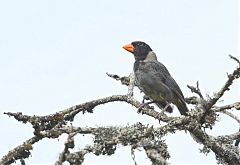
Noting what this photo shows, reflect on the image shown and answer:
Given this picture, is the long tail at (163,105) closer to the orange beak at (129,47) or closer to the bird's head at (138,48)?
the bird's head at (138,48)

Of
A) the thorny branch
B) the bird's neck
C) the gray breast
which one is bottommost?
the thorny branch

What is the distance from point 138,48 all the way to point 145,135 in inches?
163

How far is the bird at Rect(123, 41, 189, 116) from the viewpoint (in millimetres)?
6516

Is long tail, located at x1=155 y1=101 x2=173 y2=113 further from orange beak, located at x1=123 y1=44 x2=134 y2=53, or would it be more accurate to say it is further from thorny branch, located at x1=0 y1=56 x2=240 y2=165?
thorny branch, located at x1=0 y1=56 x2=240 y2=165

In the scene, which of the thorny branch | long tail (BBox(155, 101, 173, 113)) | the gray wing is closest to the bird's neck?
the gray wing

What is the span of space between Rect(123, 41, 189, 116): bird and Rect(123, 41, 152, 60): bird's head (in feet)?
0.51

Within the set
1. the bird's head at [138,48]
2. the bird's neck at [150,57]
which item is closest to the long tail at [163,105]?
the bird's neck at [150,57]

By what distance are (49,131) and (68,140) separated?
3.50ft

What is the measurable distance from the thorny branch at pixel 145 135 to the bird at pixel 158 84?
6.21ft

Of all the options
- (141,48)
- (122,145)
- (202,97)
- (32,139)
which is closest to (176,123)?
(202,97)

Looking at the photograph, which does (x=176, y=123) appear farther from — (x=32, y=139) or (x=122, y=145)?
(x=32, y=139)

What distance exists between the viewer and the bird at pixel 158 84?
21.4ft

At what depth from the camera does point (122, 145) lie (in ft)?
11.1

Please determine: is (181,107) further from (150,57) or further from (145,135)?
(145,135)
